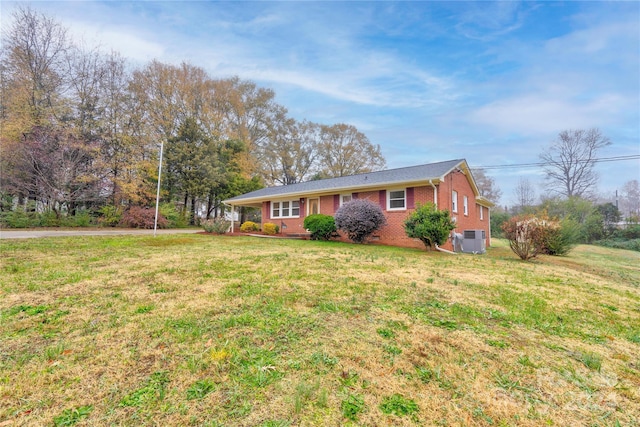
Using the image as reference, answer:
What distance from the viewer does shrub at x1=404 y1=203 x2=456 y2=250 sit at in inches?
383

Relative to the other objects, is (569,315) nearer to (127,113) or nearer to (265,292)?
(265,292)

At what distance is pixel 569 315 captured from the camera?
3574mm

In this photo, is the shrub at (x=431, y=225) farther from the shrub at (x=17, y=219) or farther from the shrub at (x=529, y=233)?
the shrub at (x=17, y=219)

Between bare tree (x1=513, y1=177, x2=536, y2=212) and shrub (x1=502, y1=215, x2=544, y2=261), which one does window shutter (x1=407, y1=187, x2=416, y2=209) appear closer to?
shrub (x1=502, y1=215, x2=544, y2=261)

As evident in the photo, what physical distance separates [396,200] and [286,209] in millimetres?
7388

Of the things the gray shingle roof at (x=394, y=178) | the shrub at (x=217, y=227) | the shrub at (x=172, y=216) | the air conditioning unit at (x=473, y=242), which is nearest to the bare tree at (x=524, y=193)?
the gray shingle roof at (x=394, y=178)

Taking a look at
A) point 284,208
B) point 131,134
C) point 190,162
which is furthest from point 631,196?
point 131,134

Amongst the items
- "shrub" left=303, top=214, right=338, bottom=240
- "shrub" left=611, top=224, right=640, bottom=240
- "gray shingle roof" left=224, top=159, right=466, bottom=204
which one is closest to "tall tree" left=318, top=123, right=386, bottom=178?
"gray shingle roof" left=224, top=159, right=466, bottom=204

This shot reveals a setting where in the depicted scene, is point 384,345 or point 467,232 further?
point 467,232

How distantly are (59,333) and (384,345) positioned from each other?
125 inches

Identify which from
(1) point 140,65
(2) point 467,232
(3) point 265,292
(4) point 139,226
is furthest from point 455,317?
(1) point 140,65

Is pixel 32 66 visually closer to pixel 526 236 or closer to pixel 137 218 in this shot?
pixel 137 218

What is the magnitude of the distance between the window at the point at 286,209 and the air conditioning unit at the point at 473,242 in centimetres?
906

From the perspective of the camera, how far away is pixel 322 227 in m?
12.6
